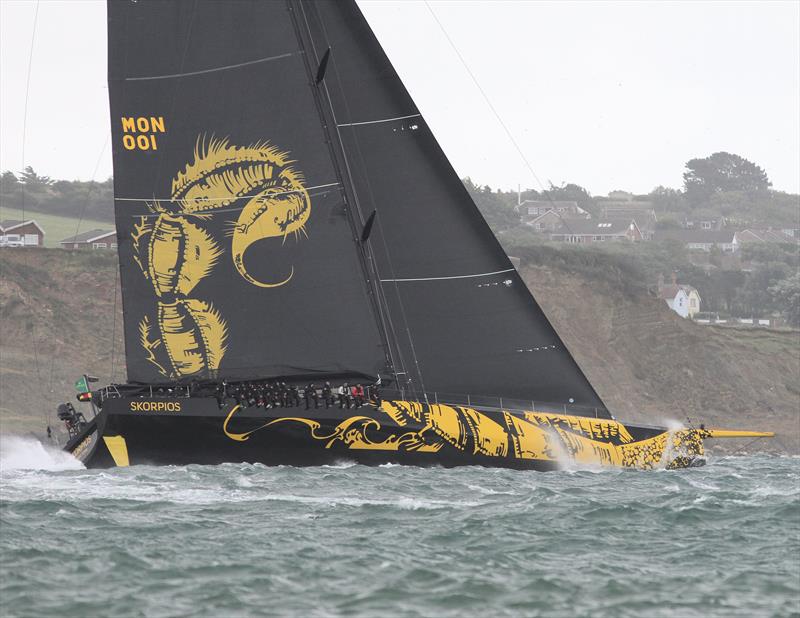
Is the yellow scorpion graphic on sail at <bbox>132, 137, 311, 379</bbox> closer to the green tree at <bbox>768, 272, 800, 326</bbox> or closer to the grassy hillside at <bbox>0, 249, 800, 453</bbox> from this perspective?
the grassy hillside at <bbox>0, 249, 800, 453</bbox>

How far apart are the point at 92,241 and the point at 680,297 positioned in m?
36.4

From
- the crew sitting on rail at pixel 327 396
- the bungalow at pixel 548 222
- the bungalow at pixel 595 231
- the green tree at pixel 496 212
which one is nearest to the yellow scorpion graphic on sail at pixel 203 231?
the crew sitting on rail at pixel 327 396

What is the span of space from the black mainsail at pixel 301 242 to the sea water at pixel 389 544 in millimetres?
2482

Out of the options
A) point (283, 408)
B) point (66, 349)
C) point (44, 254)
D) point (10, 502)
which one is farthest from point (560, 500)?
point (44, 254)

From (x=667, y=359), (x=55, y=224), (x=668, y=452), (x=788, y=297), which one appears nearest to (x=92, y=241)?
(x=55, y=224)

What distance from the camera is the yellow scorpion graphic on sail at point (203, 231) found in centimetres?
2750

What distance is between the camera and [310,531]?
19.0 metres

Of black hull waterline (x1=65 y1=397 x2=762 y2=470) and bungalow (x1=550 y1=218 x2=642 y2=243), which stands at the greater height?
bungalow (x1=550 y1=218 x2=642 y2=243)

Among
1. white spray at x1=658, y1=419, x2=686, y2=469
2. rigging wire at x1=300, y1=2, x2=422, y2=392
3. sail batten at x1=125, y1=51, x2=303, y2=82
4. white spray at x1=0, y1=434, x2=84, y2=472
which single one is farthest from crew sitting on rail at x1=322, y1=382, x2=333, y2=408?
white spray at x1=658, y1=419, x2=686, y2=469

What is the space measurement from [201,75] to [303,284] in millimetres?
4540

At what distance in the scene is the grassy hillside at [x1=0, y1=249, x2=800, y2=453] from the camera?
5312 cm

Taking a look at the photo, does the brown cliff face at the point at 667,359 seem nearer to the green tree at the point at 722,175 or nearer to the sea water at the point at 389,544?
the sea water at the point at 389,544

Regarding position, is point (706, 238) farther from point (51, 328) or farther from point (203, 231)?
Result: point (203, 231)

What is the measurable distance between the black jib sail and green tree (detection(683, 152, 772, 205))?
142m
